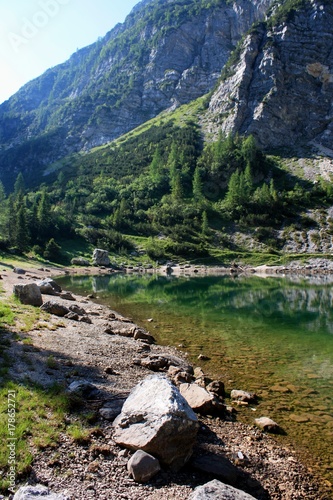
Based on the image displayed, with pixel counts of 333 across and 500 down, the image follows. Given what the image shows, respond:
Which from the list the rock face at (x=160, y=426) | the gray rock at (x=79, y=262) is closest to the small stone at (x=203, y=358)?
the rock face at (x=160, y=426)

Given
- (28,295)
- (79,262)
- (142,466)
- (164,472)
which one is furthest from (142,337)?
(79,262)

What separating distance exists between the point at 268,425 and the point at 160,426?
518cm

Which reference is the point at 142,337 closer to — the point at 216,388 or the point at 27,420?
the point at 216,388

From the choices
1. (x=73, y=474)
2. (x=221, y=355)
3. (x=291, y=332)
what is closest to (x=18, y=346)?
(x=73, y=474)

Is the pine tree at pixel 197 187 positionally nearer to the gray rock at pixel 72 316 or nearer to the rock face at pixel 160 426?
the gray rock at pixel 72 316

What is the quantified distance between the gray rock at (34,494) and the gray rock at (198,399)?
644 cm

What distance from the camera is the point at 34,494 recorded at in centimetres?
569

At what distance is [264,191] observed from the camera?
4747 inches

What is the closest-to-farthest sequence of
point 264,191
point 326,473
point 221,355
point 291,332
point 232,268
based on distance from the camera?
point 326,473, point 221,355, point 291,332, point 232,268, point 264,191

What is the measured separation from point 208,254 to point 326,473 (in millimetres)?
91148

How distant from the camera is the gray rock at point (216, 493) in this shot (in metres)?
6.25

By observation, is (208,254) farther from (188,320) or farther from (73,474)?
(73,474)

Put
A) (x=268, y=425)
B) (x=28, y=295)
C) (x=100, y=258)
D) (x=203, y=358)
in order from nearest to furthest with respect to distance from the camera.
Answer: (x=268, y=425)
(x=203, y=358)
(x=28, y=295)
(x=100, y=258)

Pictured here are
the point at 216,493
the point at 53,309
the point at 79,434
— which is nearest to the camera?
the point at 216,493
